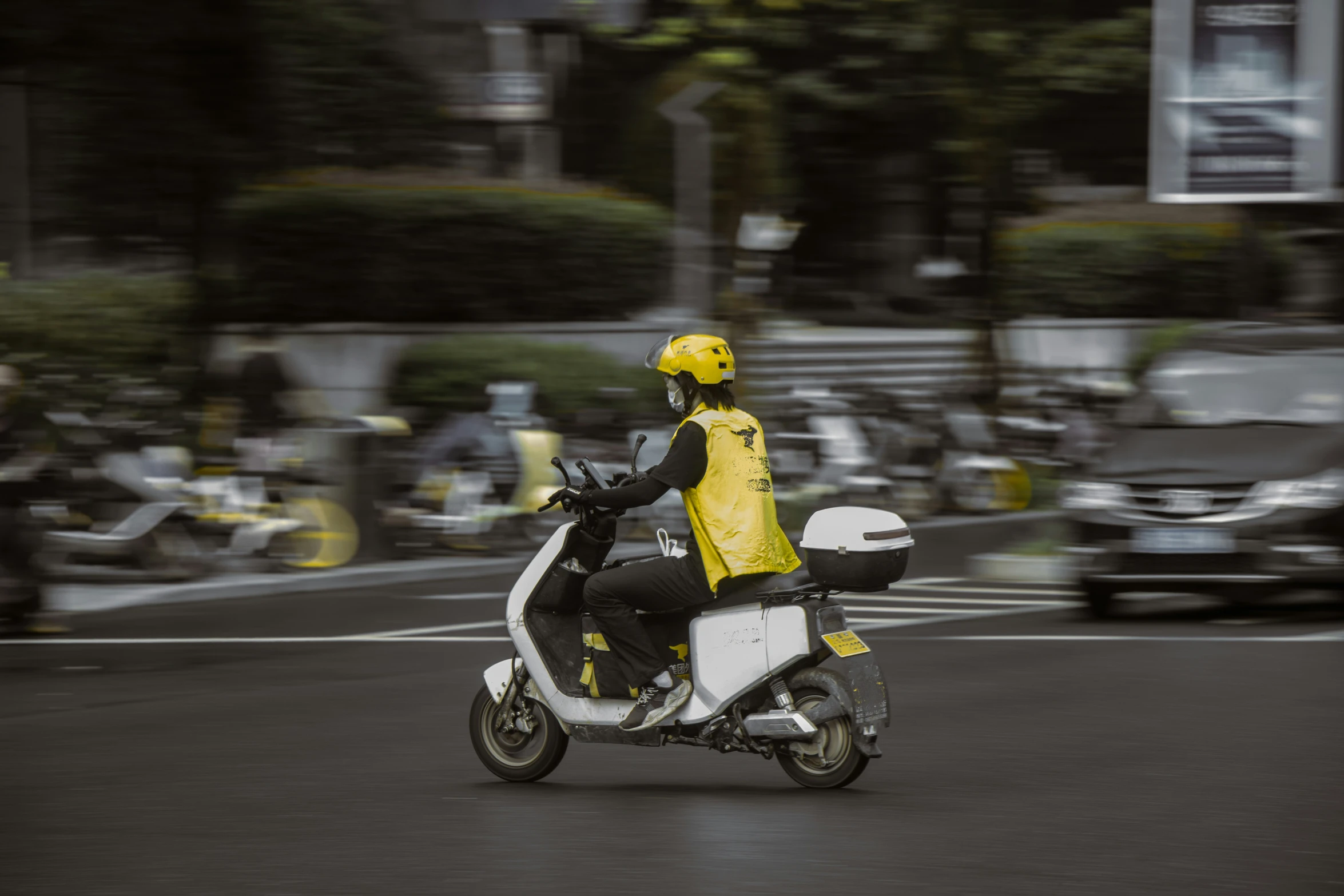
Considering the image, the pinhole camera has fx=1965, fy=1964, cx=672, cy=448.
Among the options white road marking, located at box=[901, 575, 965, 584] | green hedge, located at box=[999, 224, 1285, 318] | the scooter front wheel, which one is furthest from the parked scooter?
green hedge, located at box=[999, 224, 1285, 318]

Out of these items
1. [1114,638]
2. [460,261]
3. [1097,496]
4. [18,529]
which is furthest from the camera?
[460,261]

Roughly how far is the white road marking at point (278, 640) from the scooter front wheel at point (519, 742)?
4.27 m

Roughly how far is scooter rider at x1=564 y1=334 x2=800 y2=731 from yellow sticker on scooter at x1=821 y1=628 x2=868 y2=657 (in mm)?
343

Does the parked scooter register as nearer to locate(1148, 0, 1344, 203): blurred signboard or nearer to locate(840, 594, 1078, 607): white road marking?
locate(840, 594, 1078, 607): white road marking

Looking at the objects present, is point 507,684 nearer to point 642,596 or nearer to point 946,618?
point 642,596

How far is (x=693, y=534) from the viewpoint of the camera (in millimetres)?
7352

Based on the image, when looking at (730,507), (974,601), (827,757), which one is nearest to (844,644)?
(827,757)

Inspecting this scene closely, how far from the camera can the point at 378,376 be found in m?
19.0

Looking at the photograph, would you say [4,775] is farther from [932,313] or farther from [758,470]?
[932,313]

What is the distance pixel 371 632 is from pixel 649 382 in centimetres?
845

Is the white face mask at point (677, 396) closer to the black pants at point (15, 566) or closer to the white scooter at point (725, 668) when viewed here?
the white scooter at point (725, 668)

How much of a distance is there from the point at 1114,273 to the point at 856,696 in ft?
75.4

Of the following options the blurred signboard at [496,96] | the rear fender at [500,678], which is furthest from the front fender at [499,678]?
the blurred signboard at [496,96]

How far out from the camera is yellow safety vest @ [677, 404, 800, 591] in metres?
7.21
